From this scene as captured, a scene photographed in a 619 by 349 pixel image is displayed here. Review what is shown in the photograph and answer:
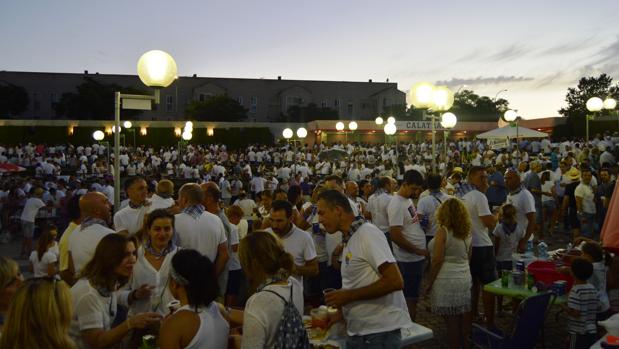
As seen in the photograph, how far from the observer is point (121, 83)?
219 ft

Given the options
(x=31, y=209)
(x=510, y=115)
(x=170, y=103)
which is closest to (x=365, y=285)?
(x=31, y=209)

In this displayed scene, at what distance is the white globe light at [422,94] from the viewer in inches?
354

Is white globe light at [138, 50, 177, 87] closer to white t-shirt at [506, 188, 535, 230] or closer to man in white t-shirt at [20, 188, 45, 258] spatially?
white t-shirt at [506, 188, 535, 230]

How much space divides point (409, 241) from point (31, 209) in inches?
376

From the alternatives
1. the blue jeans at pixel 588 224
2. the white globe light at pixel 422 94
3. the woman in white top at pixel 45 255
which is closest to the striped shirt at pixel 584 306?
the white globe light at pixel 422 94

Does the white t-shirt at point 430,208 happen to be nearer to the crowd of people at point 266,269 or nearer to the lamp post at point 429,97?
the crowd of people at point 266,269

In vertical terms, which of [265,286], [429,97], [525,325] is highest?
[429,97]

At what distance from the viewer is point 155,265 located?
13.1 feet

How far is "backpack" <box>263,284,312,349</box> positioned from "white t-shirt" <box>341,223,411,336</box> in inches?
28.6

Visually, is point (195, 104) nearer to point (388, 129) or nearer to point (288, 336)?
point (388, 129)

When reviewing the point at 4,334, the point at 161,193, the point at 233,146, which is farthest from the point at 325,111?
the point at 4,334

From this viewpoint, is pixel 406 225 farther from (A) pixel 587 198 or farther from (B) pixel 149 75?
(A) pixel 587 198

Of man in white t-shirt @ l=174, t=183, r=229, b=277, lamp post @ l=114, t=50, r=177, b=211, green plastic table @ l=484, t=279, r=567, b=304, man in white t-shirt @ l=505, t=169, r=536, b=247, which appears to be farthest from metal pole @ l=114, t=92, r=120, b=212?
man in white t-shirt @ l=505, t=169, r=536, b=247

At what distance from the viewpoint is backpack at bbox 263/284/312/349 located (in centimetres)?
271
